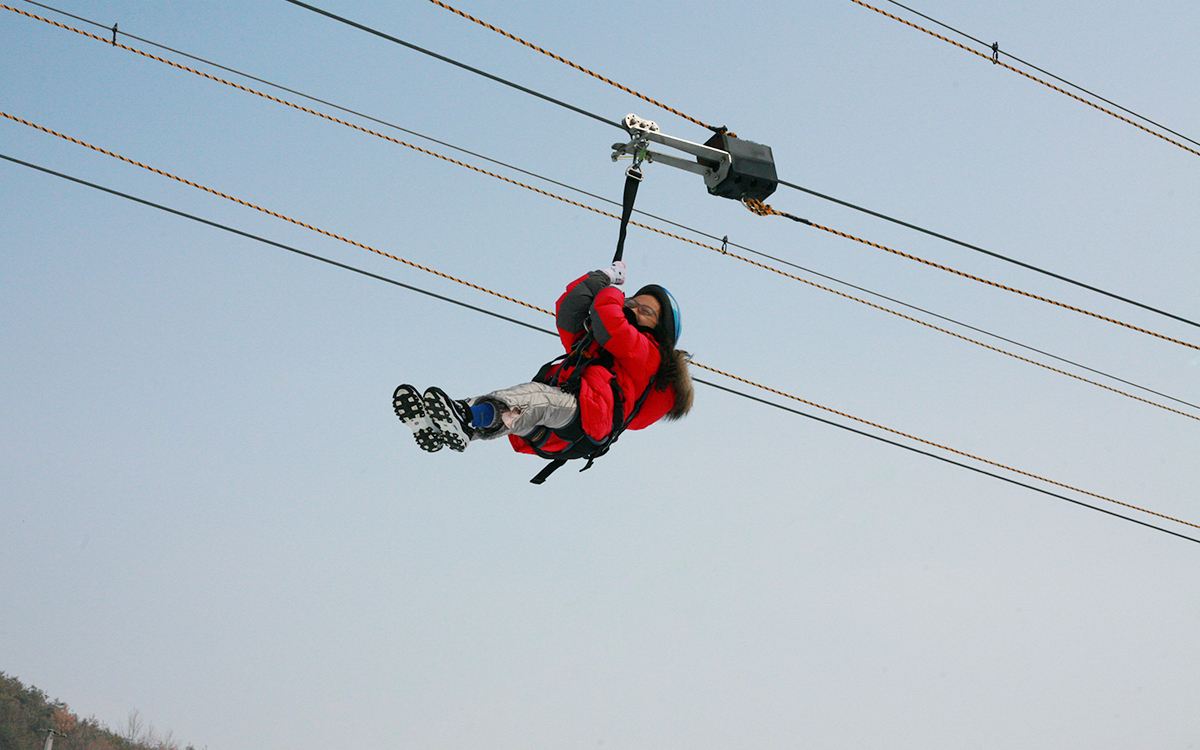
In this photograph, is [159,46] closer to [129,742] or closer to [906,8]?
[906,8]

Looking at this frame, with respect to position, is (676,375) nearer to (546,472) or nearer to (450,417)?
(546,472)

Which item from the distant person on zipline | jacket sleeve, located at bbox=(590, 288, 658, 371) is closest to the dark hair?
the distant person on zipline

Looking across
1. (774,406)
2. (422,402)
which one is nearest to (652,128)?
(422,402)

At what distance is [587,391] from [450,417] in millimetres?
747

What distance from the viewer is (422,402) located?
Answer: 4234 millimetres

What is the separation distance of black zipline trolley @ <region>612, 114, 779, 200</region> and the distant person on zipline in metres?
0.67

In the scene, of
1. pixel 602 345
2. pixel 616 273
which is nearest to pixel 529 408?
pixel 602 345

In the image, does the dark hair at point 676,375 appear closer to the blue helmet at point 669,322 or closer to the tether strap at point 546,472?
the blue helmet at point 669,322

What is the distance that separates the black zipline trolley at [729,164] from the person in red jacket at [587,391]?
68 centimetres

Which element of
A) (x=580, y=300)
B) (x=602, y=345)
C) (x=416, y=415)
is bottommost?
(x=416, y=415)

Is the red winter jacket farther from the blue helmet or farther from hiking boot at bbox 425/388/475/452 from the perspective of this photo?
hiking boot at bbox 425/388/475/452

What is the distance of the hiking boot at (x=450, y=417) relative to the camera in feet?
13.8

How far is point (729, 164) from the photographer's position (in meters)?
5.19

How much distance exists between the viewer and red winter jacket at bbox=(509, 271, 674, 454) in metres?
4.64
